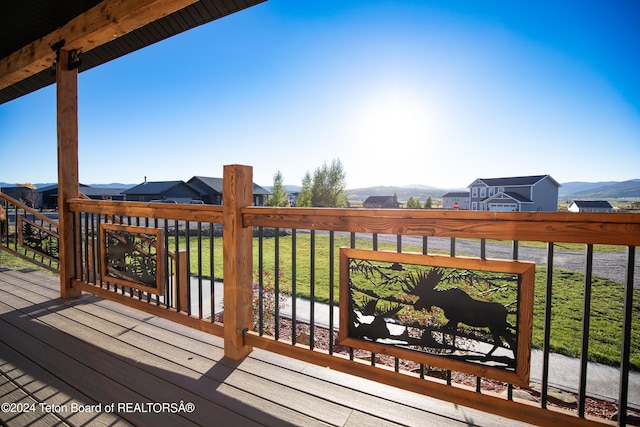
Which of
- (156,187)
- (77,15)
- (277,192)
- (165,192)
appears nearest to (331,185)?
(277,192)

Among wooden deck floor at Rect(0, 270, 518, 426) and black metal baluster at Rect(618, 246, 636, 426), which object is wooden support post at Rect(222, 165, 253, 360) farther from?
black metal baluster at Rect(618, 246, 636, 426)

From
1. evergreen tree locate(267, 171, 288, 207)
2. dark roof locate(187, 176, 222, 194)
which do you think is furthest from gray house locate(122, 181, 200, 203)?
evergreen tree locate(267, 171, 288, 207)

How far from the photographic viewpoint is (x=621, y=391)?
1.14m

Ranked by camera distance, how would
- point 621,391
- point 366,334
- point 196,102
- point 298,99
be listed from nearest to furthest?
point 621,391
point 366,334
point 196,102
point 298,99

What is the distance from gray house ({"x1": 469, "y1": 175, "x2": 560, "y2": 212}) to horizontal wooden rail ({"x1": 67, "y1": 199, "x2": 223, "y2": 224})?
144 feet

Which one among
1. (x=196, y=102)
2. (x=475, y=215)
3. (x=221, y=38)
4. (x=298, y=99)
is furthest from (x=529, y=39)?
(x=196, y=102)

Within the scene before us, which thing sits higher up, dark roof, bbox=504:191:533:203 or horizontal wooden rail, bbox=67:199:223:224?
dark roof, bbox=504:191:533:203

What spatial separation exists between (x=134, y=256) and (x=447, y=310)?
237 cm

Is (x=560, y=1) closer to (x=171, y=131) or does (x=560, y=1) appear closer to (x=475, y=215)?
(x=475, y=215)

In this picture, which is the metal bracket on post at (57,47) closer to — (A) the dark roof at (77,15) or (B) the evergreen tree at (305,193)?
(A) the dark roof at (77,15)

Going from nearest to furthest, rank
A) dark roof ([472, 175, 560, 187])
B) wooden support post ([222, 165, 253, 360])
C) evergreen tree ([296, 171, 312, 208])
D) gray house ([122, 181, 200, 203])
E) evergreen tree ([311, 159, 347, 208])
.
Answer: wooden support post ([222, 165, 253, 360]), gray house ([122, 181, 200, 203]), evergreen tree ([311, 159, 347, 208]), evergreen tree ([296, 171, 312, 208]), dark roof ([472, 175, 560, 187])

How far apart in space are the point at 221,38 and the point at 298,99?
19.0m

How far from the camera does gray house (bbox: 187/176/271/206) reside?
118ft

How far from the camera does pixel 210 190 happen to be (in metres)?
36.4
